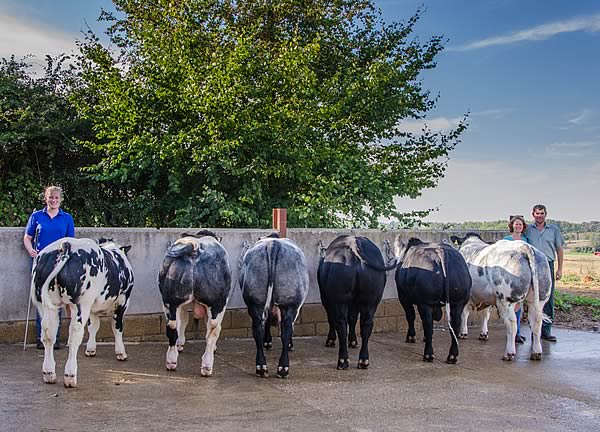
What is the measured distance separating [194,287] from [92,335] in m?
1.64

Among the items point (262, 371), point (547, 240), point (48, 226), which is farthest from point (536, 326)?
point (48, 226)

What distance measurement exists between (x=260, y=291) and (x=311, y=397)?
4.61 ft

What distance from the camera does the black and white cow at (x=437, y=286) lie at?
311 inches

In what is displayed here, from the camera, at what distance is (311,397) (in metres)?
6.23

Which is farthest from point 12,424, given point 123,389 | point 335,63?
point 335,63

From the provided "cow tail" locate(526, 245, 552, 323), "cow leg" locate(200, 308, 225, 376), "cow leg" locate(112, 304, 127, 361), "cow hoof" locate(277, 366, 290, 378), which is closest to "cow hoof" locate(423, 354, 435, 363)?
"cow tail" locate(526, 245, 552, 323)

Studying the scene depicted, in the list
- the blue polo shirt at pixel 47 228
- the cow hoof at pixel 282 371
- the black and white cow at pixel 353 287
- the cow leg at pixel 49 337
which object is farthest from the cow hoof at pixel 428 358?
the blue polo shirt at pixel 47 228

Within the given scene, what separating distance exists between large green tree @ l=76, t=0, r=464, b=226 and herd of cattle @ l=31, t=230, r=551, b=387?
3.90 meters

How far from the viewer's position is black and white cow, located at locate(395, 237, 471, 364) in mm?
7887

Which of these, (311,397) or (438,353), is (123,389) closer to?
(311,397)

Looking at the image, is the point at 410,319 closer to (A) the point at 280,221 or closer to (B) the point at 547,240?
(A) the point at 280,221

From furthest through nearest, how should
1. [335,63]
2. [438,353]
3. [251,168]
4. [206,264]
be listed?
[335,63] < [251,168] < [438,353] < [206,264]

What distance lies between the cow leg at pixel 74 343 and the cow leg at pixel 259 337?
1.81 meters

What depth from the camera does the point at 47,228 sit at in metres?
7.46
